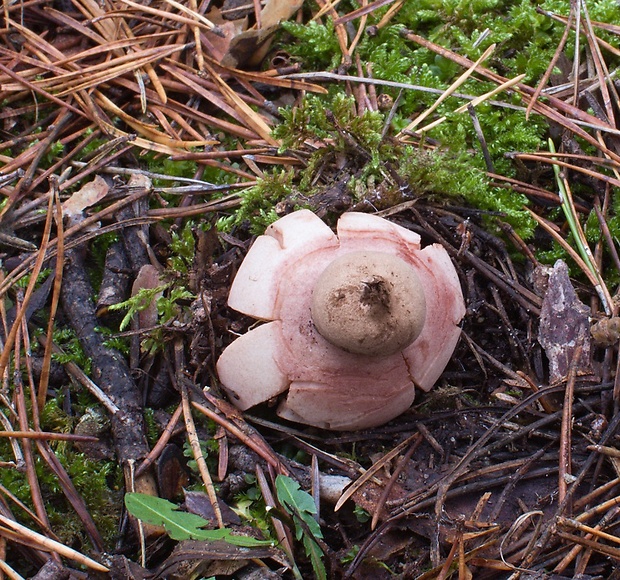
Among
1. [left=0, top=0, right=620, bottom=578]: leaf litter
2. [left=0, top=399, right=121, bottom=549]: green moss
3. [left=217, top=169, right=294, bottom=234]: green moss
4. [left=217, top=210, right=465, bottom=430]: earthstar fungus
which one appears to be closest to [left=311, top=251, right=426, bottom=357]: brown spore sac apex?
[left=217, top=210, right=465, bottom=430]: earthstar fungus

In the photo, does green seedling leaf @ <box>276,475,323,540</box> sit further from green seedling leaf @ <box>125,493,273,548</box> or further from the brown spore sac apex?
the brown spore sac apex

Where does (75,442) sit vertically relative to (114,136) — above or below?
below

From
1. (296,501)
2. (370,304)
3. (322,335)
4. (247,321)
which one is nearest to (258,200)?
(247,321)

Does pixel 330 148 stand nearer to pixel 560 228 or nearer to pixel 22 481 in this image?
pixel 560 228

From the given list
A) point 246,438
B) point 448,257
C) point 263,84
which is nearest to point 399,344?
point 448,257

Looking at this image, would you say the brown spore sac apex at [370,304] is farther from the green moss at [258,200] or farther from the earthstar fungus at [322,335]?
the green moss at [258,200]

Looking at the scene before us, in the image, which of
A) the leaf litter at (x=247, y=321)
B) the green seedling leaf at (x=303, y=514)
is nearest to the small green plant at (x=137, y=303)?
the leaf litter at (x=247, y=321)
